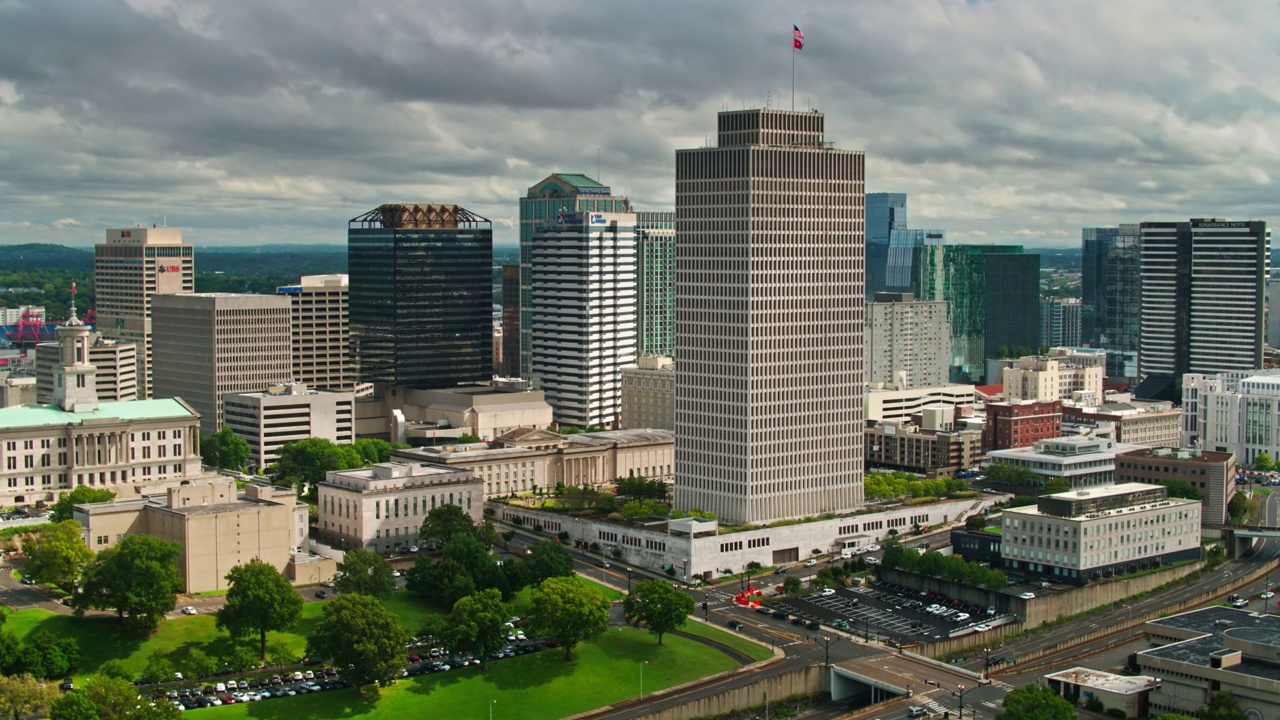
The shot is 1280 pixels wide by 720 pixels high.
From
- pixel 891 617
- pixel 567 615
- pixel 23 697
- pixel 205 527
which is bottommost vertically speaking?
pixel 891 617

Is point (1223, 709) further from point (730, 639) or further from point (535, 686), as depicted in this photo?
point (535, 686)

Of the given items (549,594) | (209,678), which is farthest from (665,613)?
(209,678)

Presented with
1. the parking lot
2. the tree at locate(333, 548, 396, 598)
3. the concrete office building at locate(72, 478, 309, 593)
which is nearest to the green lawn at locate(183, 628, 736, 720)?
the tree at locate(333, 548, 396, 598)

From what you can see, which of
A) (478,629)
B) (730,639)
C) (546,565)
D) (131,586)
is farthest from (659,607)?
(131,586)

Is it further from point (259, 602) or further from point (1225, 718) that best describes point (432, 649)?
point (1225, 718)

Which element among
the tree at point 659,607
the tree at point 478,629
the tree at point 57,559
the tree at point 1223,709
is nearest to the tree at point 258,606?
the tree at point 478,629

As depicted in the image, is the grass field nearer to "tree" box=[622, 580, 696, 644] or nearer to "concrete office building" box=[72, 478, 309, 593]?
"tree" box=[622, 580, 696, 644]
